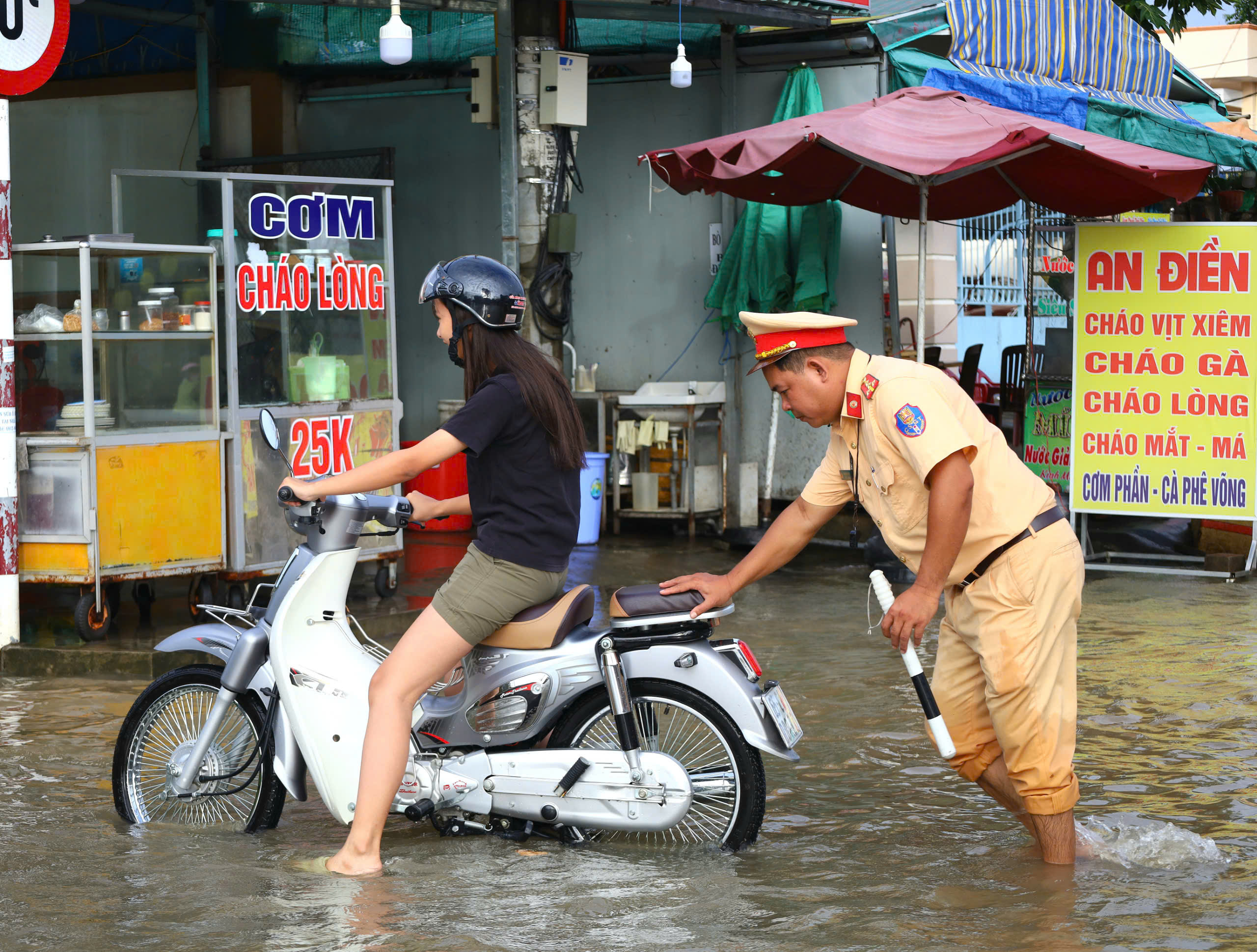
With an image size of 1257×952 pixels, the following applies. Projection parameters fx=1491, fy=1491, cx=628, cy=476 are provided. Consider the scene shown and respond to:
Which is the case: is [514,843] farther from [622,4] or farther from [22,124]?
[22,124]

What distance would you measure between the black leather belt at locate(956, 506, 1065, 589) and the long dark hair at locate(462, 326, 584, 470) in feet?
3.82

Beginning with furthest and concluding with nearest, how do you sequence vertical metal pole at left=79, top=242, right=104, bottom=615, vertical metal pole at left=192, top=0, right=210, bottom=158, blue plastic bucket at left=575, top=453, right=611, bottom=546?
vertical metal pole at left=192, top=0, right=210, bottom=158 < blue plastic bucket at left=575, top=453, right=611, bottom=546 < vertical metal pole at left=79, top=242, right=104, bottom=615

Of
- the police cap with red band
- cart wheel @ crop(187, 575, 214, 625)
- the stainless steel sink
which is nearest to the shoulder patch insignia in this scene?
the police cap with red band

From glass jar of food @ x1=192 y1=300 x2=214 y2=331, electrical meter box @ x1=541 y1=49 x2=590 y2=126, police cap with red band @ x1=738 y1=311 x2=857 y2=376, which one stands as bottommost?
police cap with red band @ x1=738 y1=311 x2=857 y2=376

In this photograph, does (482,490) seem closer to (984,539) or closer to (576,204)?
(984,539)

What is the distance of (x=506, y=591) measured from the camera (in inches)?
169

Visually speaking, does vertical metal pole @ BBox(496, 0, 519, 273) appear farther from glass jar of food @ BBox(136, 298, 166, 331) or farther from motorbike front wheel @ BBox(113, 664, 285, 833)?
motorbike front wheel @ BBox(113, 664, 285, 833)

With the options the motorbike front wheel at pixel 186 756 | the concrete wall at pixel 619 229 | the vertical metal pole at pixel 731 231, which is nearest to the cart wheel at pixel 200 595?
the motorbike front wheel at pixel 186 756

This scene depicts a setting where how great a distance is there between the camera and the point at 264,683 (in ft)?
15.0

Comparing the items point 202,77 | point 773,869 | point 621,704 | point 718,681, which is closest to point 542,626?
point 621,704

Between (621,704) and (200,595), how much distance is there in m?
4.32

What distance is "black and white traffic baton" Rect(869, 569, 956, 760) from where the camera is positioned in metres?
4.07

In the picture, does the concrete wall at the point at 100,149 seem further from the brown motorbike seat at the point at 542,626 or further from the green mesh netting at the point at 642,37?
the brown motorbike seat at the point at 542,626

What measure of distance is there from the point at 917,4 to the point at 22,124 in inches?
293
